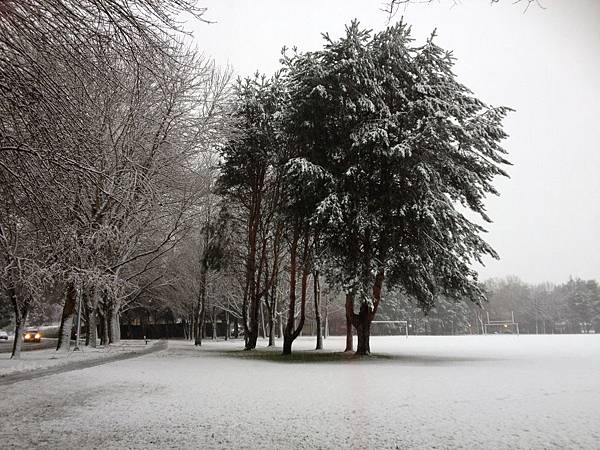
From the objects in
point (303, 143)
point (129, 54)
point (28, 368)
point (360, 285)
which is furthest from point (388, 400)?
point (303, 143)

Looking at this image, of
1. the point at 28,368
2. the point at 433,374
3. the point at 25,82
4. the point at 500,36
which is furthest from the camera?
the point at 28,368

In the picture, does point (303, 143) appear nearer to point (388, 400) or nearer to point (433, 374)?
point (433, 374)

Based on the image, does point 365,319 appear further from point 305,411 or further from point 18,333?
point 305,411

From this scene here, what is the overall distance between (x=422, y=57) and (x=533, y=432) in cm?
1829

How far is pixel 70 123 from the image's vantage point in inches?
297

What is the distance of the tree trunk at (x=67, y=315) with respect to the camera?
21.8 metres

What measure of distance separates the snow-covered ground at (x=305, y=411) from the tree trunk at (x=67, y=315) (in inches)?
300

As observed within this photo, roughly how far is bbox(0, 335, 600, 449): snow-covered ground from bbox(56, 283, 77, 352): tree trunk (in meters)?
7.63

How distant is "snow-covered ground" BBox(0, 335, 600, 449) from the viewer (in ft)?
21.5

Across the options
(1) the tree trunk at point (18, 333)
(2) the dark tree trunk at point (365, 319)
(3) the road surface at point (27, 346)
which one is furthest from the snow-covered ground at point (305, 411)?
(3) the road surface at point (27, 346)

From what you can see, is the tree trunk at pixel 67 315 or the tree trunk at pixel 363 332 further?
the tree trunk at pixel 363 332

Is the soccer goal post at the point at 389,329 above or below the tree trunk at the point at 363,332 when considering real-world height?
below

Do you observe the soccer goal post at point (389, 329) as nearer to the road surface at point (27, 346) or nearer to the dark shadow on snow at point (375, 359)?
the road surface at point (27, 346)

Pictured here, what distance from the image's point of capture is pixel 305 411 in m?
8.79
